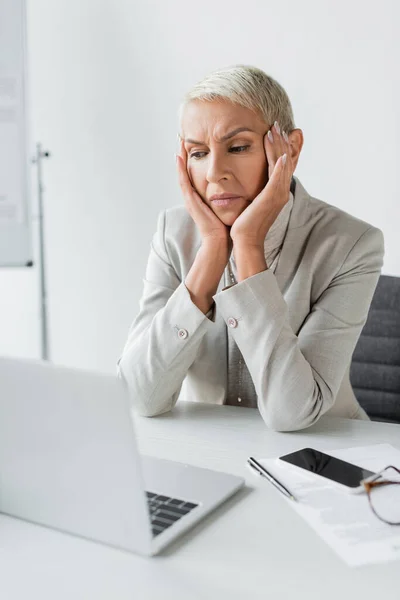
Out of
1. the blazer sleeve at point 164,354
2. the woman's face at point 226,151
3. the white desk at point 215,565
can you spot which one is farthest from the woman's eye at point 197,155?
the white desk at point 215,565

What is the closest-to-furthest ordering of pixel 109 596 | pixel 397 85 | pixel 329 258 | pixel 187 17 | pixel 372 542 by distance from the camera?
pixel 109 596, pixel 372 542, pixel 329 258, pixel 397 85, pixel 187 17

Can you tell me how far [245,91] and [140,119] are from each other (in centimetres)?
173

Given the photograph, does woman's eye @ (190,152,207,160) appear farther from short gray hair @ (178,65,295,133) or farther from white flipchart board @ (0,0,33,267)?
white flipchart board @ (0,0,33,267)

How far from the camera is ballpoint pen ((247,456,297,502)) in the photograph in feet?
3.18

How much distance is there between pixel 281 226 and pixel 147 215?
1663mm

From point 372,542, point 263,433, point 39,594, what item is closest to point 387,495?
point 372,542

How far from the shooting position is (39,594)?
2.42ft

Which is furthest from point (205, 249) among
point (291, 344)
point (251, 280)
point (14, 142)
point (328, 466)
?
point (14, 142)

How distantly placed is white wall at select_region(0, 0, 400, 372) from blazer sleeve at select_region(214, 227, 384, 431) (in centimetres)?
131

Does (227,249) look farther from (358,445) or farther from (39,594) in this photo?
(39,594)

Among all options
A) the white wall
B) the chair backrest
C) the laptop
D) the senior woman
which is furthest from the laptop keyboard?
the white wall

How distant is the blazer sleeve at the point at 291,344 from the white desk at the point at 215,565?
286 mm

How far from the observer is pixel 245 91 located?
4.60 feet

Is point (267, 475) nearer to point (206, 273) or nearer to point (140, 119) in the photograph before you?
point (206, 273)
